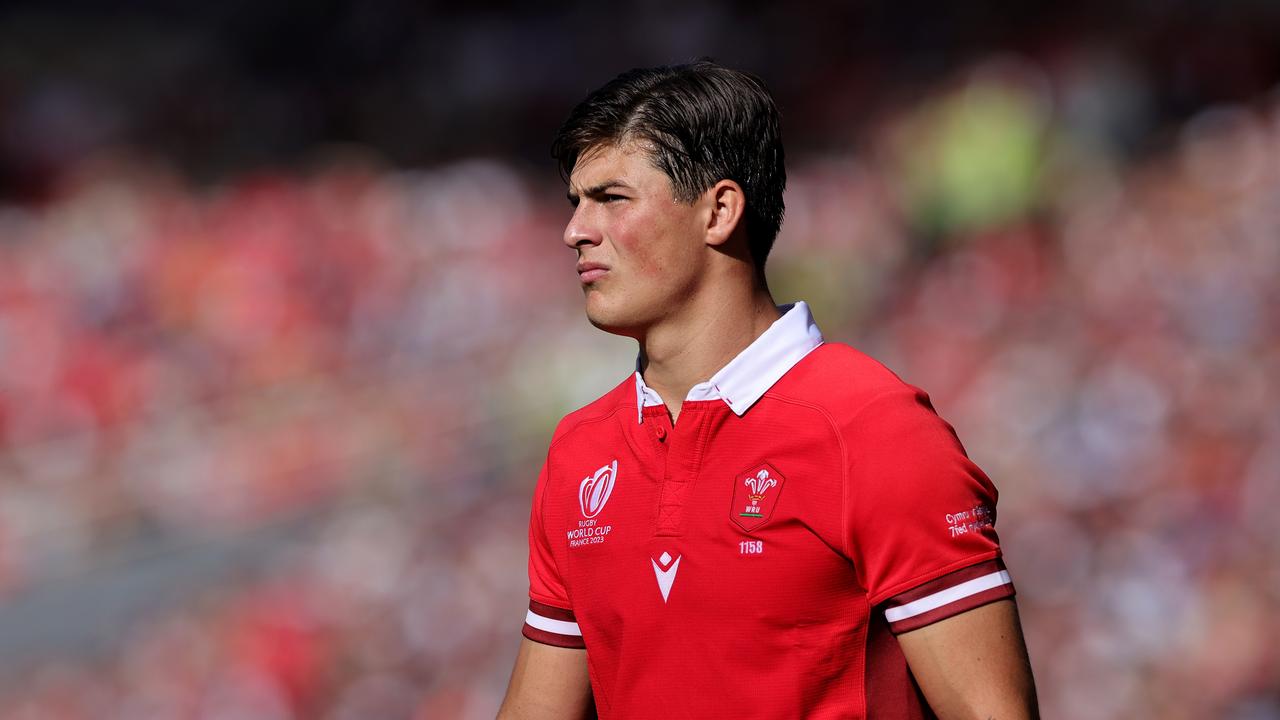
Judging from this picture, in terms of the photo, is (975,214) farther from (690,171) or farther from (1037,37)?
(690,171)

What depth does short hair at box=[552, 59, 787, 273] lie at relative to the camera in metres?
1.49

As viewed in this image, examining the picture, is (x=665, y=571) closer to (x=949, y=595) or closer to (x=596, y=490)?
(x=596, y=490)

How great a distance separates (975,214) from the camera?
22.3 feet

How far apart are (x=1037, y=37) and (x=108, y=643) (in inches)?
209

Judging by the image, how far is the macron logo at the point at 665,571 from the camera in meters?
1.42

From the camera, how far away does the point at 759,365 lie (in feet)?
4.88

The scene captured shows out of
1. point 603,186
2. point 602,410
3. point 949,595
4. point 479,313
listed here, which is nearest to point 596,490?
point 602,410

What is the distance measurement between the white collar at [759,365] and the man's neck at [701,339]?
0.02 meters

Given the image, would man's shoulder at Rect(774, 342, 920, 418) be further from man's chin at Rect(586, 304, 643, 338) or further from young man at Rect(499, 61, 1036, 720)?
man's chin at Rect(586, 304, 643, 338)

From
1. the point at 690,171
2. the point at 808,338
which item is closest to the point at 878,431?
the point at 808,338

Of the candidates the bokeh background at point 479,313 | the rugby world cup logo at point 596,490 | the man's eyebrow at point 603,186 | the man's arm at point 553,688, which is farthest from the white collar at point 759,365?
the bokeh background at point 479,313

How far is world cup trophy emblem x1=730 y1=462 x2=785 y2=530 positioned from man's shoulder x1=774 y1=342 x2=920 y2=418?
89 mm

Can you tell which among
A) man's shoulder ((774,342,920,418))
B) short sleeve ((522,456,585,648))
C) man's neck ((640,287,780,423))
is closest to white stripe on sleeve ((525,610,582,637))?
short sleeve ((522,456,585,648))

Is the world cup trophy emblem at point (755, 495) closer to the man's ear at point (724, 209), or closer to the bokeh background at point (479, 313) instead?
the man's ear at point (724, 209)
